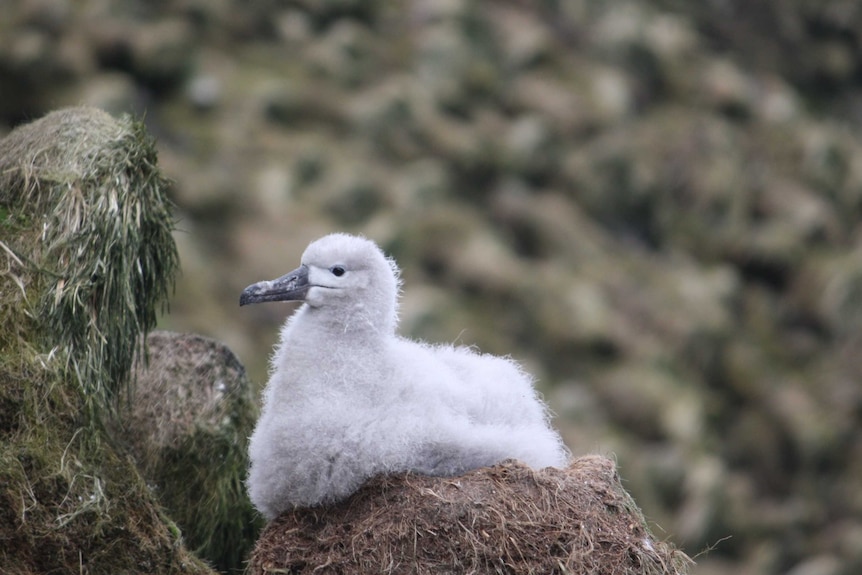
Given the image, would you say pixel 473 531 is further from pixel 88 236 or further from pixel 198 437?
pixel 88 236

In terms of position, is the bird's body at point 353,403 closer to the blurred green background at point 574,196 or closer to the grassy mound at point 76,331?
the grassy mound at point 76,331

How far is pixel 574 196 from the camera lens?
21.2m

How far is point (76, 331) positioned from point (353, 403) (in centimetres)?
115

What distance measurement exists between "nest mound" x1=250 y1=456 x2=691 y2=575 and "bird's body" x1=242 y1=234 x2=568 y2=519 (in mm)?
111

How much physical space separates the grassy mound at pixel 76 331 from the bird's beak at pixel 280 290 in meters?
0.55

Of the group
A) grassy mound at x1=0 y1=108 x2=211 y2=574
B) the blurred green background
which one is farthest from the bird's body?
the blurred green background

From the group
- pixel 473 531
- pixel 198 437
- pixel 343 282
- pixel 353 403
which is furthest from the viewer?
pixel 198 437

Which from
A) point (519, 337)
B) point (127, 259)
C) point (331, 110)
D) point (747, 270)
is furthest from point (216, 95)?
point (127, 259)

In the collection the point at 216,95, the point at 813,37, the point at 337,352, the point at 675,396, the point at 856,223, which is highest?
the point at 813,37

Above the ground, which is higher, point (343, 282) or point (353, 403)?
point (343, 282)

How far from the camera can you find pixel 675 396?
725 inches

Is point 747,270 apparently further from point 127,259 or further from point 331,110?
point 127,259

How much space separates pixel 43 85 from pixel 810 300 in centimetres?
1447

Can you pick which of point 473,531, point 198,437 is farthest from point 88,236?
point 473,531
